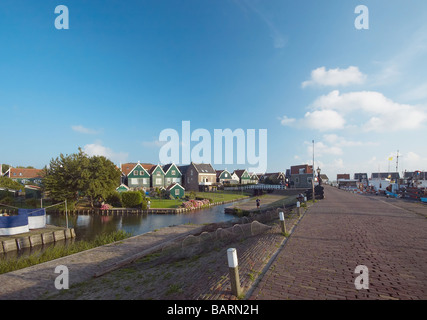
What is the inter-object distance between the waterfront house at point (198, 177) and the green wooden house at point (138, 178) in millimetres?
14451

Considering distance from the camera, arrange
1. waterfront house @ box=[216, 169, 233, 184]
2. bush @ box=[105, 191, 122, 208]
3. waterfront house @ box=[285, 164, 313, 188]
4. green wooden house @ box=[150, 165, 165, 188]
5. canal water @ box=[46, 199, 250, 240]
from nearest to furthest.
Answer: canal water @ box=[46, 199, 250, 240] → bush @ box=[105, 191, 122, 208] → green wooden house @ box=[150, 165, 165, 188] → waterfront house @ box=[285, 164, 313, 188] → waterfront house @ box=[216, 169, 233, 184]

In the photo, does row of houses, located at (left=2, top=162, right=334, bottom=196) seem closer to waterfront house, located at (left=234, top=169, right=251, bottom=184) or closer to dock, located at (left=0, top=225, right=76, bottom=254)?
waterfront house, located at (left=234, top=169, right=251, bottom=184)

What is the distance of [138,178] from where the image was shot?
173ft

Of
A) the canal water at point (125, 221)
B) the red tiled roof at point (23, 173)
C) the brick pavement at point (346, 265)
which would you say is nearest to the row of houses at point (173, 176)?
the canal water at point (125, 221)

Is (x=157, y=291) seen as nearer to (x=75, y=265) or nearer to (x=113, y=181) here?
(x=75, y=265)

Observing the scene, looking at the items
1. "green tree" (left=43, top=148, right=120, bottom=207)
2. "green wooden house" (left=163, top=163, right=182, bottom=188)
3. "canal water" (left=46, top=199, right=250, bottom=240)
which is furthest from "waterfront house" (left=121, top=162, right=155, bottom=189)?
"canal water" (left=46, top=199, right=250, bottom=240)

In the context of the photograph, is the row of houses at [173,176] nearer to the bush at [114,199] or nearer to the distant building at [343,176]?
the bush at [114,199]

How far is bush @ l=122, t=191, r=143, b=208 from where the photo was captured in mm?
34969

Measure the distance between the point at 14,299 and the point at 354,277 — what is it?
11.0m

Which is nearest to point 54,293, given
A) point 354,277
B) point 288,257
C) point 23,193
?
point 288,257

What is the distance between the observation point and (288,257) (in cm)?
722

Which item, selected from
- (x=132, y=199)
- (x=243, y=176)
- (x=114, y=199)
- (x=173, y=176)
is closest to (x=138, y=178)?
(x=173, y=176)

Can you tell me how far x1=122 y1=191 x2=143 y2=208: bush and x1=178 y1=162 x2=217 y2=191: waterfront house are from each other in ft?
94.3

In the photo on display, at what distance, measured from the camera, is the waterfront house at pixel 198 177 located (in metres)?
63.0
